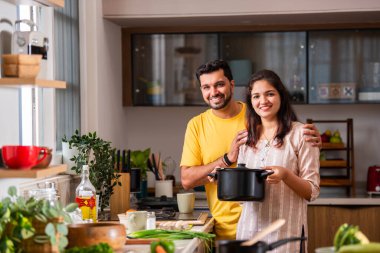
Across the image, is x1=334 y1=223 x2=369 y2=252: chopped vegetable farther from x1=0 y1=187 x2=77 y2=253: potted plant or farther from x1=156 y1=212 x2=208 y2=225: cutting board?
x1=156 y1=212 x2=208 y2=225: cutting board

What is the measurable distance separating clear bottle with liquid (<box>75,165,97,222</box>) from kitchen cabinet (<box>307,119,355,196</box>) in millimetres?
2521

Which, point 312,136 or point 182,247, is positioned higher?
point 312,136

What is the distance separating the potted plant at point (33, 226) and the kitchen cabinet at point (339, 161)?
3665 mm

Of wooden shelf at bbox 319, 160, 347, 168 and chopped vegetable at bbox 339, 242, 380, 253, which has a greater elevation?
chopped vegetable at bbox 339, 242, 380, 253

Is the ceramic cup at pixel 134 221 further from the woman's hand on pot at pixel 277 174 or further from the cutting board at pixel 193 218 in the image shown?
the woman's hand on pot at pixel 277 174

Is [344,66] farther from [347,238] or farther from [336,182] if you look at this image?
[347,238]

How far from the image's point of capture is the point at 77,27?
17.4 feet

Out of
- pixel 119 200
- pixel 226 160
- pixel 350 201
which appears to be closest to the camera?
pixel 226 160

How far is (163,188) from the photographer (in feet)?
17.8

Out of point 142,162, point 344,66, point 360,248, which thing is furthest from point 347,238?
point 344,66

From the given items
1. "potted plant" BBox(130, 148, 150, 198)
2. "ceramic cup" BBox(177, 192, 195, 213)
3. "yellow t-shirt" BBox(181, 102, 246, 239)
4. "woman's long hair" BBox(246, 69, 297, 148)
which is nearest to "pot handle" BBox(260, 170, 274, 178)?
"woman's long hair" BBox(246, 69, 297, 148)

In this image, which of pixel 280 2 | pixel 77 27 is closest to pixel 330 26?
pixel 280 2

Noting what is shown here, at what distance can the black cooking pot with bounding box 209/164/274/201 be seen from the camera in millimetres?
3451

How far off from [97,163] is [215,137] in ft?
2.17
